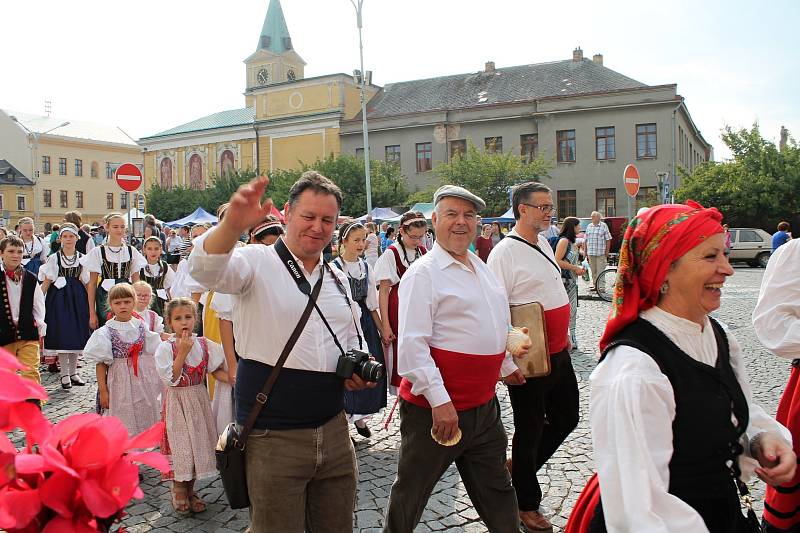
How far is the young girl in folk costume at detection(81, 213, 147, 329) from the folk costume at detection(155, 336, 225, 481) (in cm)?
369

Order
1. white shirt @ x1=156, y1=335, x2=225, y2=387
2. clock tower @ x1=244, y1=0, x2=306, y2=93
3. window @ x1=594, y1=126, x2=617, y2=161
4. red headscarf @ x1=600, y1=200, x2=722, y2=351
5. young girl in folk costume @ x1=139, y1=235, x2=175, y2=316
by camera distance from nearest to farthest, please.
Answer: red headscarf @ x1=600, y1=200, x2=722, y2=351 < white shirt @ x1=156, y1=335, x2=225, y2=387 < young girl in folk costume @ x1=139, y1=235, x2=175, y2=316 < window @ x1=594, y1=126, x2=617, y2=161 < clock tower @ x1=244, y1=0, x2=306, y2=93

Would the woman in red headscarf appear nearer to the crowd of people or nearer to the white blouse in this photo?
the crowd of people

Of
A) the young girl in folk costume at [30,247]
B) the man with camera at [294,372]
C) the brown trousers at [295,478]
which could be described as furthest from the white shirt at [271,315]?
the young girl in folk costume at [30,247]

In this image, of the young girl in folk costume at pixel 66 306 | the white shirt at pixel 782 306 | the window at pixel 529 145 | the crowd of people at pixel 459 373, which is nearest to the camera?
the crowd of people at pixel 459 373

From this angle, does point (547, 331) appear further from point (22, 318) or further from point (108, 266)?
point (108, 266)

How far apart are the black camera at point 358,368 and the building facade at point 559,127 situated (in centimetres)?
3596

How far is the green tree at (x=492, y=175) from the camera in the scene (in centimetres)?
3700

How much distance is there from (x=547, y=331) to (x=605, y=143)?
38.8 metres

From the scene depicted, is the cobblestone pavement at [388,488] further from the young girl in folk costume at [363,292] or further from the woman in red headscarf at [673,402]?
the woman in red headscarf at [673,402]

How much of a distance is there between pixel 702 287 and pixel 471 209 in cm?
174

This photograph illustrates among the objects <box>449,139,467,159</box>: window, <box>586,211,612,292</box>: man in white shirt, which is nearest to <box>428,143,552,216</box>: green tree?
<box>449,139,467,159</box>: window

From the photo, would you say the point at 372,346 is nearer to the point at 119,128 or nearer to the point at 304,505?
the point at 304,505

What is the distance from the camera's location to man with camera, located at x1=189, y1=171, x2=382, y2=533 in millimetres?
2809

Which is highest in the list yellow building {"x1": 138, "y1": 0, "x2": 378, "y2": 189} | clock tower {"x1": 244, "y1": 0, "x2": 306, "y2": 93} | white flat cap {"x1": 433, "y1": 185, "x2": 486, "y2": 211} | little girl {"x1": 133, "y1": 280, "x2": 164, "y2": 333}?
clock tower {"x1": 244, "y1": 0, "x2": 306, "y2": 93}
